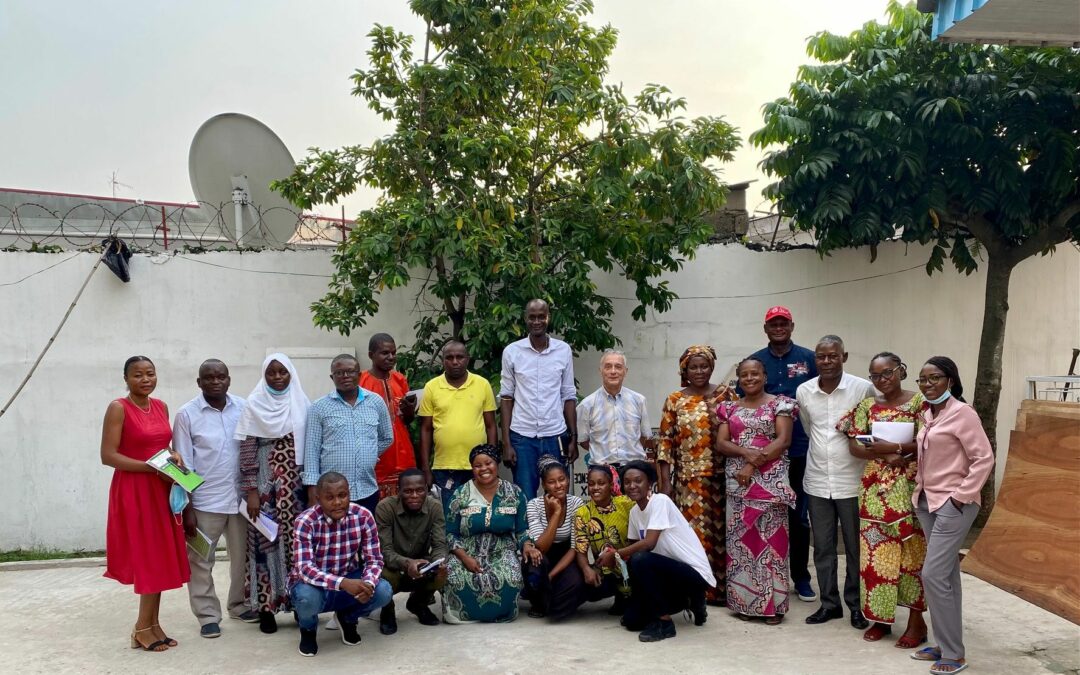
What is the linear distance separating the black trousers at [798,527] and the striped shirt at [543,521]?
138 centimetres

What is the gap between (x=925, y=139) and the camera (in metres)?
6.27

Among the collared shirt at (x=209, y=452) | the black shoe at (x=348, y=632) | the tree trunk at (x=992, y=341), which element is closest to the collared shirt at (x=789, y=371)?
the tree trunk at (x=992, y=341)

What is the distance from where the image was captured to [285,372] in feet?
15.8

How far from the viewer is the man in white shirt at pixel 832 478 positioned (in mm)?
4738

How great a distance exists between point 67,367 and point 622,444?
4.81 metres

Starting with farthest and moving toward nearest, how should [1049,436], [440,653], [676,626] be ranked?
[1049,436], [676,626], [440,653]

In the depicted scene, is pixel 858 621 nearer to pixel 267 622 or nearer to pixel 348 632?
pixel 348 632

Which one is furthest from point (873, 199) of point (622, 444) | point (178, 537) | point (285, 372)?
point (178, 537)

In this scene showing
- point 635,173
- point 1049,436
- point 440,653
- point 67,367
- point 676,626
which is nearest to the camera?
point 440,653

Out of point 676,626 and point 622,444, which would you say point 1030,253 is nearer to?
point 622,444

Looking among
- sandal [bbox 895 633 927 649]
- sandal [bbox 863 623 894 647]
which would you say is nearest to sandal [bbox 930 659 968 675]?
sandal [bbox 895 633 927 649]

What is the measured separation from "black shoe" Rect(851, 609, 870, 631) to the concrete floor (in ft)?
0.18

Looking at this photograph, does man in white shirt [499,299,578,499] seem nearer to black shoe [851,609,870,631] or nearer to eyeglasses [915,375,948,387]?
black shoe [851,609,870,631]

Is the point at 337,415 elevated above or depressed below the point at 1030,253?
below
